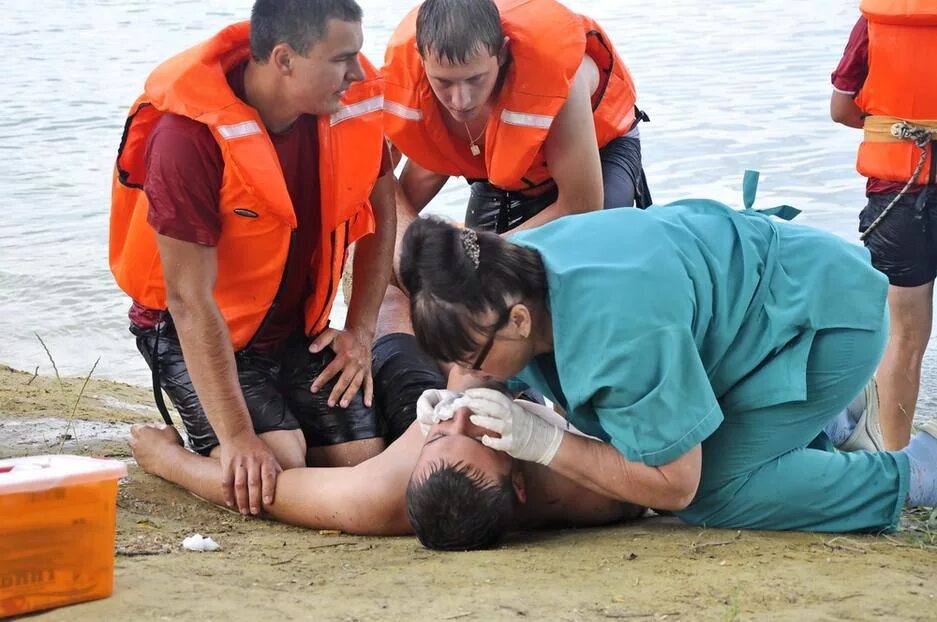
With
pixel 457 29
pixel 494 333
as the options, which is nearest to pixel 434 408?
pixel 494 333

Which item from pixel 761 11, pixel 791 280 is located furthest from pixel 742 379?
pixel 761 11

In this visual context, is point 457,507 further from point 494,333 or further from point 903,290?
point 903,290

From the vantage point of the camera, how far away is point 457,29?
3.88 m

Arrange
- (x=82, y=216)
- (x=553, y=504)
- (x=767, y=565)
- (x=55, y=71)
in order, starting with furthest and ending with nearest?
1. (x=55, y=71)
2. (x=82, y=216)
3. (x=553, y=504)
4. (x=767, y=565)

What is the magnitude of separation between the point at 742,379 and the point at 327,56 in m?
1.48

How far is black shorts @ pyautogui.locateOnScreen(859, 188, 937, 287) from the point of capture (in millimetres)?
4582

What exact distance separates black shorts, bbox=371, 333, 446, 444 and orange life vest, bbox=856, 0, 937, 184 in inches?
71.7

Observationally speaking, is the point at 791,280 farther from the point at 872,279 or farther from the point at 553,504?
the point at 553,504

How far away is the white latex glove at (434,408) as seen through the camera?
3293 mm

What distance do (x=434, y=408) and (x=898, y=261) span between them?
2.14 meters

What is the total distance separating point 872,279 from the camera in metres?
3.36

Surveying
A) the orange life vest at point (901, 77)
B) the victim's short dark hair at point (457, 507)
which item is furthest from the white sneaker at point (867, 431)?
the victim's short dark hair at point (457, 507)

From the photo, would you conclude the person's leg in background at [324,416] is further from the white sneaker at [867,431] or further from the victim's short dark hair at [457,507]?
the white sneaker at [867,431]

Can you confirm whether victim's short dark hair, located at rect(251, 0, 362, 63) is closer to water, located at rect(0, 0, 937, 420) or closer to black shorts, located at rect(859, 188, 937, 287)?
black shorts, located at rect(859, 188, 937, 287)
